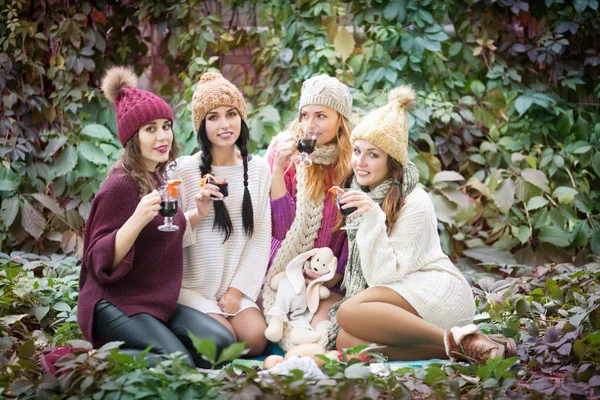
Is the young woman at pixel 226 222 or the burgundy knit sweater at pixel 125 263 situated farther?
the young woman at pixel 226 222

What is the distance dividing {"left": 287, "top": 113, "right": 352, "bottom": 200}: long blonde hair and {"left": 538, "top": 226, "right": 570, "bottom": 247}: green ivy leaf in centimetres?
236

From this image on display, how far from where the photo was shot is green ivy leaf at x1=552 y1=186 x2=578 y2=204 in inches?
231

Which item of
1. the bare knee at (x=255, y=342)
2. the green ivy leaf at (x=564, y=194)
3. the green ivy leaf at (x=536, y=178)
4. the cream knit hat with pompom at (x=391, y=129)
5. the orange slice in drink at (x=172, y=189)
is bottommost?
the bare knee at (x=255, y=342)

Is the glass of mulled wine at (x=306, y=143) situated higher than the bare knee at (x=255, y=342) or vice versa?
the glass of mulled wine at (x=306, y=143)

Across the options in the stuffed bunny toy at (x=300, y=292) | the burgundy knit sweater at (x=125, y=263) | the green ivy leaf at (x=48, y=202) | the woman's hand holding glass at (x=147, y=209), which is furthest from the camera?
the green ivy leaf at (x=48, y=202)

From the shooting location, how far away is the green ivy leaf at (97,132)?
594 cm

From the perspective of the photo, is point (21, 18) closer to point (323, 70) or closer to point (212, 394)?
point (323, 70)

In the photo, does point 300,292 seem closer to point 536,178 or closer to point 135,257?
point 135,257

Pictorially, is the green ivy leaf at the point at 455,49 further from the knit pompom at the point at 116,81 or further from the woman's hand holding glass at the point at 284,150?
the knit pompom at the point at 116,81

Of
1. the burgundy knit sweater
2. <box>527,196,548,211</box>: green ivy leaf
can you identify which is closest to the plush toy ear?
the burgundy knit sweater

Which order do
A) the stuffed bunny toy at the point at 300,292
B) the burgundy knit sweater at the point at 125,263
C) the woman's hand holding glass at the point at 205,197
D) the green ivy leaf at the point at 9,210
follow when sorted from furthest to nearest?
1. the green ivy leaf at the point at 9,210
2. the stuffed bunny toy at the point at 300,292
3. the woman's hand holding glass at the point at 205,197
4. the burgundy knit sweater at the point at 125,263

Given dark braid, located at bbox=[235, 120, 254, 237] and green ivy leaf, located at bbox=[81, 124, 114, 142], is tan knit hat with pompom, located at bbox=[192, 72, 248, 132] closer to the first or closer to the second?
dark braid, located at bbox=[235, 120, 254, 237]

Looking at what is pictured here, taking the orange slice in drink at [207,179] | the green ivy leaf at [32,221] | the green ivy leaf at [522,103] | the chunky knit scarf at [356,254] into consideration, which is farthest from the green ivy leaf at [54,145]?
the green ivy leaf at [522,103]

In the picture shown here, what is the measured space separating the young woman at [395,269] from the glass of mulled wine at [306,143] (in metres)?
0.22
